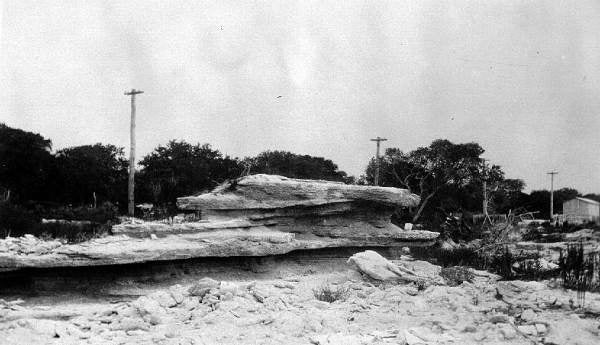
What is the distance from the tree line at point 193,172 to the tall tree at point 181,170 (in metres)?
0.05

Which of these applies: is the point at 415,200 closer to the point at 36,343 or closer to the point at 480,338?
the point at 480,338

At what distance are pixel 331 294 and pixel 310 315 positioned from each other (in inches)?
43.1

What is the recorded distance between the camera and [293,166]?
89.1 ft

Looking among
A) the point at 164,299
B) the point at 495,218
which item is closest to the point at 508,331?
the point at 164,299

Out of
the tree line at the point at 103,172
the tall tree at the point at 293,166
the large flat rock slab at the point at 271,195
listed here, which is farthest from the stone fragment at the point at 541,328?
the tall tree at the point at 293,166

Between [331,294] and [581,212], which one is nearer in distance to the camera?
[331,294]

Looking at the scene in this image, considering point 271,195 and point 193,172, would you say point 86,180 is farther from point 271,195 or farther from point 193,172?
point 271,195

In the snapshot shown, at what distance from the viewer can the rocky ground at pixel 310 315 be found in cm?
493

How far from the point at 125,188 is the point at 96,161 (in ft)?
6.67

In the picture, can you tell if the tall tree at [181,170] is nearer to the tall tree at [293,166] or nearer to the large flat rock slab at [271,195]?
the tall tree at [293,166]

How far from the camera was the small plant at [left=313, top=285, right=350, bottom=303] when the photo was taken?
259 inches

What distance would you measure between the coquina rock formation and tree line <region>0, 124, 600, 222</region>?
8732 millimetres

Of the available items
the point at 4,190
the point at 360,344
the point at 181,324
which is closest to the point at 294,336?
the point at 360,344

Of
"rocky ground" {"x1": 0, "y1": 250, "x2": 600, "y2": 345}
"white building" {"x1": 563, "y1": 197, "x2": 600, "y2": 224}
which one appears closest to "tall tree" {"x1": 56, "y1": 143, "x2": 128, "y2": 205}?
"rocky ground" {"x1": 0, "y1": 250, "x2": 600, "y2": 345}
